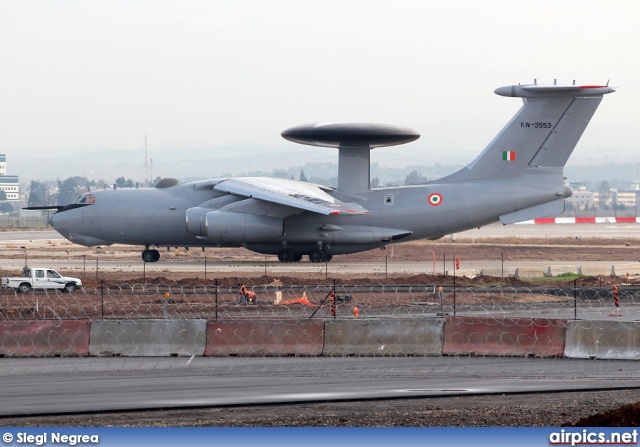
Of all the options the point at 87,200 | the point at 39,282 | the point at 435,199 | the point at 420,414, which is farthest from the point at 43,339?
the point at 87,200

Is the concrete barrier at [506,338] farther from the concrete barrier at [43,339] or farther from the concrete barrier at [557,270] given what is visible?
the concrete barrier at [557,270]

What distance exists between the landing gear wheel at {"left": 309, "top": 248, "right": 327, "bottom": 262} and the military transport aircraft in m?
0.04

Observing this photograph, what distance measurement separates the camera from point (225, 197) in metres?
41.0

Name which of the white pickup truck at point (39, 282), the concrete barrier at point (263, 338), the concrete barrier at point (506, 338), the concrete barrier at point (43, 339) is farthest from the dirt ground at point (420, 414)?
the white pickup truck at point (39, 282)

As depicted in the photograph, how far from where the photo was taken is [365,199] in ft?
135

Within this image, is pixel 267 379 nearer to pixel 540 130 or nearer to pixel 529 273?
pixel 529 273

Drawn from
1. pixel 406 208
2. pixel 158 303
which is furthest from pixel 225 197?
pixel 158 303

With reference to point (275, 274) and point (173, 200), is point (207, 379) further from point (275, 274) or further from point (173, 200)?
point (173, 200)

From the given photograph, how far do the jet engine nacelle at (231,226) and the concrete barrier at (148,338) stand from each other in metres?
19.4

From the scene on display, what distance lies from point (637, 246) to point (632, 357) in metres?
39.4

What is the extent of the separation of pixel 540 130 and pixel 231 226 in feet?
40.1

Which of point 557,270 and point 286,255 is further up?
point 286,255

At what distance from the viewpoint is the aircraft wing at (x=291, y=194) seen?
38.1 meters

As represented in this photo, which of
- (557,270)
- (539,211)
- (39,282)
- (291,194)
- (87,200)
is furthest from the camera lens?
(87,200)
